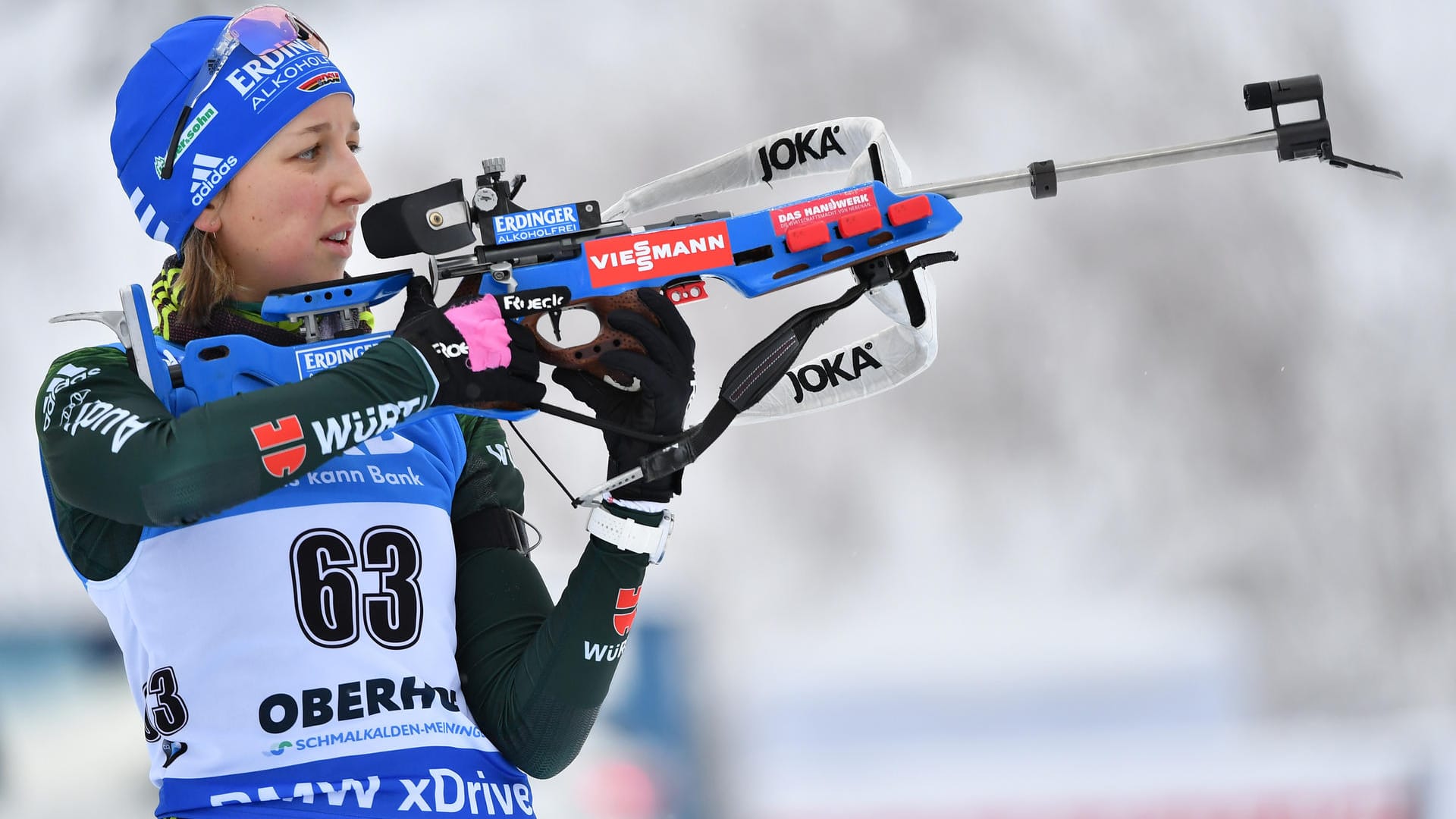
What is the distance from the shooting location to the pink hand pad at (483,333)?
1.21m

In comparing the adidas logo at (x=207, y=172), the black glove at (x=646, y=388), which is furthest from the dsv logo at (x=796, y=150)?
the adidas logo at (x=207, y=172)

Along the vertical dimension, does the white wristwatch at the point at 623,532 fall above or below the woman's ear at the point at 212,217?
below

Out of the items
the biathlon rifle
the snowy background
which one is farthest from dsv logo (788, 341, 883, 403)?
the snowy background

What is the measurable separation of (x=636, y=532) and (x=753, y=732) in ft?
4.68

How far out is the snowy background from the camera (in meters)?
2.62

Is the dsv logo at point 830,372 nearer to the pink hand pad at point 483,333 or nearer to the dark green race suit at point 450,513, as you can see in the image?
the dark green race suit at point 450,513

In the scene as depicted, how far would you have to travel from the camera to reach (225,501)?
1.08 meters

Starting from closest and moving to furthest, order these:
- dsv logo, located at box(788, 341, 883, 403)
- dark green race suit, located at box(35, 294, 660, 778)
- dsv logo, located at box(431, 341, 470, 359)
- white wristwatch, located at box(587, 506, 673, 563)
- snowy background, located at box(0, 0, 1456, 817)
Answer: dark green race suit, located at box(35, 294, 660, 778)
dsv logo, located at box(431, 341, 470, 359)
white wristwatch, located at box(587, 506, 673, 563)
dsv logo, located at box(788, 341, 883, 403)
snowy background, located at box(0, 0, 1456, 817)

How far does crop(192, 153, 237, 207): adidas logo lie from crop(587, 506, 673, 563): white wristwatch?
51cm

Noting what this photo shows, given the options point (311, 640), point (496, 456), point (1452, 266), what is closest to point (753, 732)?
point (496, 456)

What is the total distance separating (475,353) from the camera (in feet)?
3.95

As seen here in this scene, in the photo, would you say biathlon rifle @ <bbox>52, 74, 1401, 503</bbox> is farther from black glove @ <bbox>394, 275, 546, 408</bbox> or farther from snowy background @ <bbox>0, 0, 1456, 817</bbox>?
snowy background @ <bbox>0, 0, 1456, 817</bbox>

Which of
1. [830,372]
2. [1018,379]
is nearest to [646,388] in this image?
[830,372]

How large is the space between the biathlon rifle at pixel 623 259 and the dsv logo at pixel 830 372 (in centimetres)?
15
